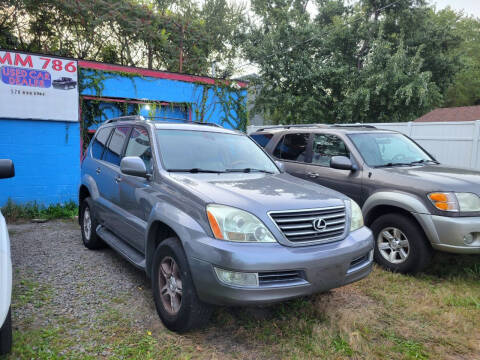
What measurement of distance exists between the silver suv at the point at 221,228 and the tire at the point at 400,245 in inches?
50.6

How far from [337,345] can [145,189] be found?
2185 mm

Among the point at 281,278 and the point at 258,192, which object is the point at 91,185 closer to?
the point at 258,192

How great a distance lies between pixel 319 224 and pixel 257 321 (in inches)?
42.9

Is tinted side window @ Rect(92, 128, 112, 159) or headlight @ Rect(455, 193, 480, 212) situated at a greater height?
tinted side window @ Rect(92, 128, 112, 159)

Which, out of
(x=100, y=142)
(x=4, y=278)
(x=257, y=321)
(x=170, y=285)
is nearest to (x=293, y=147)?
(x=100, y=142)

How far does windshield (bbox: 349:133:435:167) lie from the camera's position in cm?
495

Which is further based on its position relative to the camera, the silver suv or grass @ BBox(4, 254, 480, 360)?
grass @ BBox(4, 254, 480, 360)

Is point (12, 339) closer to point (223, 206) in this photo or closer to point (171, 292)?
point (171, 292)

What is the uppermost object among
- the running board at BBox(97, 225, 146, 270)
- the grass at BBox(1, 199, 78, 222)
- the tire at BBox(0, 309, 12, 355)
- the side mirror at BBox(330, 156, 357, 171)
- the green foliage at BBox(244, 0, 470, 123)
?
the green foliage at BBox(244, 0, 470, 123)

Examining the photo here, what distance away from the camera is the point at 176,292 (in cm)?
286

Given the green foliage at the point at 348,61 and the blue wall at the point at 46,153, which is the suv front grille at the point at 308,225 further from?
the green foliage at the point at 348,61

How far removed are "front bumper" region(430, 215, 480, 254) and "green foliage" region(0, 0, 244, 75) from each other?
14582 mm

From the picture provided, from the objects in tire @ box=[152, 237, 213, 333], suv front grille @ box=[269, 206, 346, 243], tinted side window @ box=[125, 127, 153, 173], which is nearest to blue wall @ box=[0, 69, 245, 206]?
tinted side window @ box=[125, 127, 153, 173]

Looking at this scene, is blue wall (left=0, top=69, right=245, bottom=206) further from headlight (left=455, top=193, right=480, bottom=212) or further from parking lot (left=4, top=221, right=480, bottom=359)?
headlight (left=455, top=193, right=480, bottom=212)
